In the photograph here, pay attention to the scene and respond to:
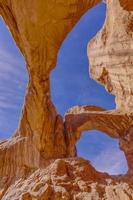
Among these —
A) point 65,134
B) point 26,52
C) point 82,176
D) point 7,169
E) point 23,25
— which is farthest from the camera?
point 65,134

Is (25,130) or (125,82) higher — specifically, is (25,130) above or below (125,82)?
below

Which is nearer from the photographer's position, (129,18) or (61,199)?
(61,199)

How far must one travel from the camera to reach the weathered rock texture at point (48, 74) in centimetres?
941

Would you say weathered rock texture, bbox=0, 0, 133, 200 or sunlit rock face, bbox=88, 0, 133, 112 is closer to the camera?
weathered rock texture, bbox=0, 0, 133, 200

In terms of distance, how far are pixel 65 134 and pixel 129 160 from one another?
8.19 ft

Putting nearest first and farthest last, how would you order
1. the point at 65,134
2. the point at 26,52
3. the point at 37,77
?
the point at 26,52, the point at 37,77, the point at 65,134

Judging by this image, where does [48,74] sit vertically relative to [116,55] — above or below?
below

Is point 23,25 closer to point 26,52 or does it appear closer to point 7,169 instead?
point 26,52

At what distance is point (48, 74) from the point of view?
11141 mm

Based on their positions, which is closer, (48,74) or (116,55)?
(48,74)

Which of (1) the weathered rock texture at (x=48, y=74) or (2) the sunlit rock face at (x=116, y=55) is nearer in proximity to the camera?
(1) the weathered rock texture at (x=48, y=74)

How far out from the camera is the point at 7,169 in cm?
871

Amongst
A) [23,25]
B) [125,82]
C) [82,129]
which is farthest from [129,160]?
[23,25]

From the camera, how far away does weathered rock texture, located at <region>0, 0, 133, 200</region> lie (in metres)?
9.41
